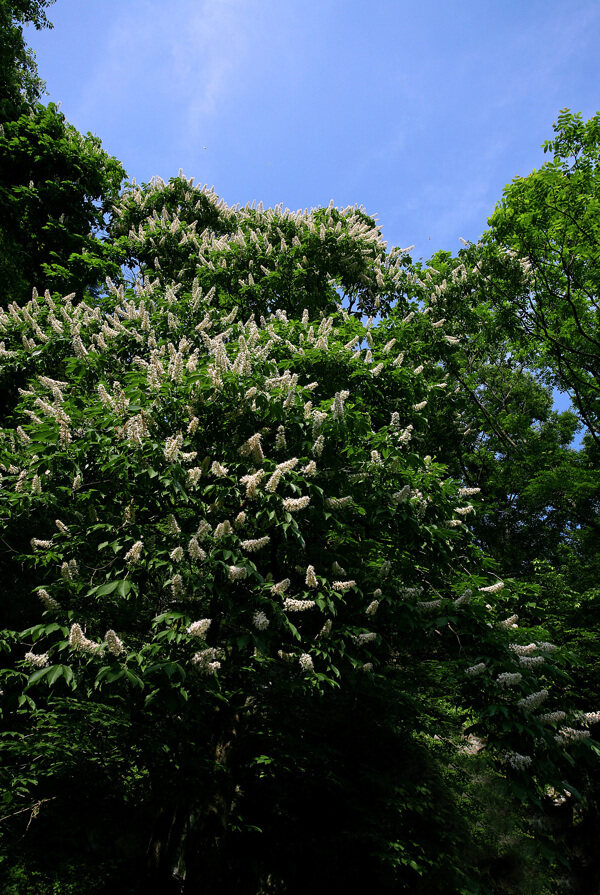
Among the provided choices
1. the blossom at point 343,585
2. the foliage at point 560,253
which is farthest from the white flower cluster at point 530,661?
the foliage at point 560,253

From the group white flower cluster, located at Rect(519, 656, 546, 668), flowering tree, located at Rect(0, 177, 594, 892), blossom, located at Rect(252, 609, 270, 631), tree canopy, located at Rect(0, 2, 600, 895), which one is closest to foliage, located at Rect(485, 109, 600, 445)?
tree canopy, located at Rect(0, 2, 600, 895)

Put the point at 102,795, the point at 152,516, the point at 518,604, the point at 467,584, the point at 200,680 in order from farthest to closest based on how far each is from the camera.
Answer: the point at 518,604, the point at 102,795, the point at 467,584, the point at 152,516, the point at 200,680

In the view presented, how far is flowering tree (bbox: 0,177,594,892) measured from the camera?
4.09 metres

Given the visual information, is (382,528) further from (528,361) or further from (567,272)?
(528,361)

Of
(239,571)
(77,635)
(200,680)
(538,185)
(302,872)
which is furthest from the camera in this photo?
(538,185)

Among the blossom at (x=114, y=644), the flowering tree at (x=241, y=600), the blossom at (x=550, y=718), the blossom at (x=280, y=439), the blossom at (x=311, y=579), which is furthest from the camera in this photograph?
the blossom at (x=280, y=439)

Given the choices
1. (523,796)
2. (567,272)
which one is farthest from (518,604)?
(567,272)

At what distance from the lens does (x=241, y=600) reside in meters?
4.21

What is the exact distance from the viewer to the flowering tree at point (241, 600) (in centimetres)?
409

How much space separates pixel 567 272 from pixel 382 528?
9488 millimetres

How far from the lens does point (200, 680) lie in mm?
4258

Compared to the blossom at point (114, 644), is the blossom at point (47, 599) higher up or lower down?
higher up

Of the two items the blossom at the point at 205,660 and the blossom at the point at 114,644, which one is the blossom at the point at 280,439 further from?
the blossom at the point at 114,644

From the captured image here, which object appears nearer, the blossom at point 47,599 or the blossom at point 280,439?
the blossom at point 47,599
